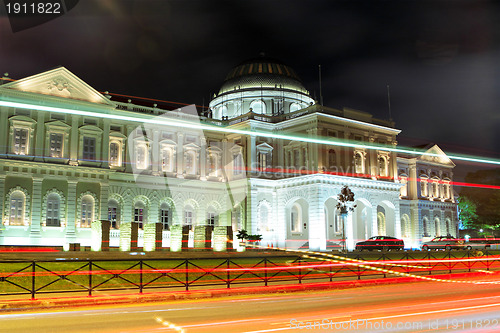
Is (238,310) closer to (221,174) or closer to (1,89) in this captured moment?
(1,89)

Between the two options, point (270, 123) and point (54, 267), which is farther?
point (270, 123)

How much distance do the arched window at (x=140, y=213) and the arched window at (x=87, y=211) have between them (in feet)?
17.1

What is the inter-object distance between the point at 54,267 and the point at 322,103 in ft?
119

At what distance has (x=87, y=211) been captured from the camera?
46656 millimetres

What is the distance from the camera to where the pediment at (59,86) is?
145 feet

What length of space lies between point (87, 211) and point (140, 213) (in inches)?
244

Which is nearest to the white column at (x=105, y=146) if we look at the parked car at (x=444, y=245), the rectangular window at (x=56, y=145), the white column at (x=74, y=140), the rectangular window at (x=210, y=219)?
the white column at (x=74, y=140)

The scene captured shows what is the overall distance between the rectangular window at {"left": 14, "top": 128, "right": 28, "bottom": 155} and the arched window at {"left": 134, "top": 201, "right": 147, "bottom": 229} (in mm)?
11366

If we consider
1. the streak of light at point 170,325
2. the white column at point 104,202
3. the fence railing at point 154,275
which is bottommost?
the streak of light at point 170,325

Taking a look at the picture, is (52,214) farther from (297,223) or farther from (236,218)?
(297,223)

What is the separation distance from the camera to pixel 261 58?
228 ft

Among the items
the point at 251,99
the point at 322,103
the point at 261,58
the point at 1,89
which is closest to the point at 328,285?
the point at 1,89

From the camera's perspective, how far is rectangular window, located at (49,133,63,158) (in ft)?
150

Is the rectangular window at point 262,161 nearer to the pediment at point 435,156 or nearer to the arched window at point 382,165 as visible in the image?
the arched window at point 382,165
